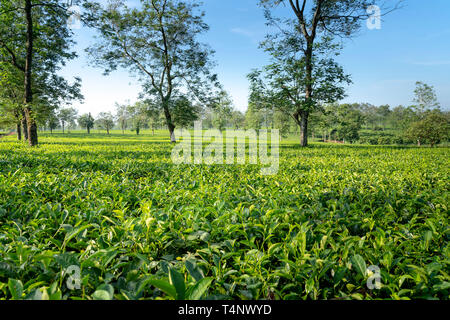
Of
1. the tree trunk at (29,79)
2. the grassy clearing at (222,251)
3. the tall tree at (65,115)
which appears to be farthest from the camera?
the tall tree at (65,115)

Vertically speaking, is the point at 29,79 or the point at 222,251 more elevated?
the point at 29,79

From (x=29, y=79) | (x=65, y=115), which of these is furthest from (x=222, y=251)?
(x=65, y=115)

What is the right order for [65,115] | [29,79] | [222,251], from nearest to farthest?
[222,251]
[29,79]
[65,115]

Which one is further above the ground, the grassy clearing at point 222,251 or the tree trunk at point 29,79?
the tree trunk at point 29,79

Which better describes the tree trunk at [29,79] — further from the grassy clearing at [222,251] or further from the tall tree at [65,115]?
the tall tree at [65,115]

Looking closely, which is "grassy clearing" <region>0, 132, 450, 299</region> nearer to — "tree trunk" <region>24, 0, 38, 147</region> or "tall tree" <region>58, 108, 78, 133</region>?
"tree trunk" <region>24, 0, 38, 147</region>

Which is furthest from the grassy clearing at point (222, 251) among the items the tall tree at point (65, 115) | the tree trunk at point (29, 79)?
the tall tree at point (65, 115)

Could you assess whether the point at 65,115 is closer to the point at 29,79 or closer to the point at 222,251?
the point at 29,79

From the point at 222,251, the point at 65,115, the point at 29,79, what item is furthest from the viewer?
the point at 65,115

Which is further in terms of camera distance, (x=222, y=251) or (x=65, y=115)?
(x=65, y=115)

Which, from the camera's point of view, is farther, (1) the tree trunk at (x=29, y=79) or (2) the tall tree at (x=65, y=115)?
(2) the tall tree at (x=65, y=115)
